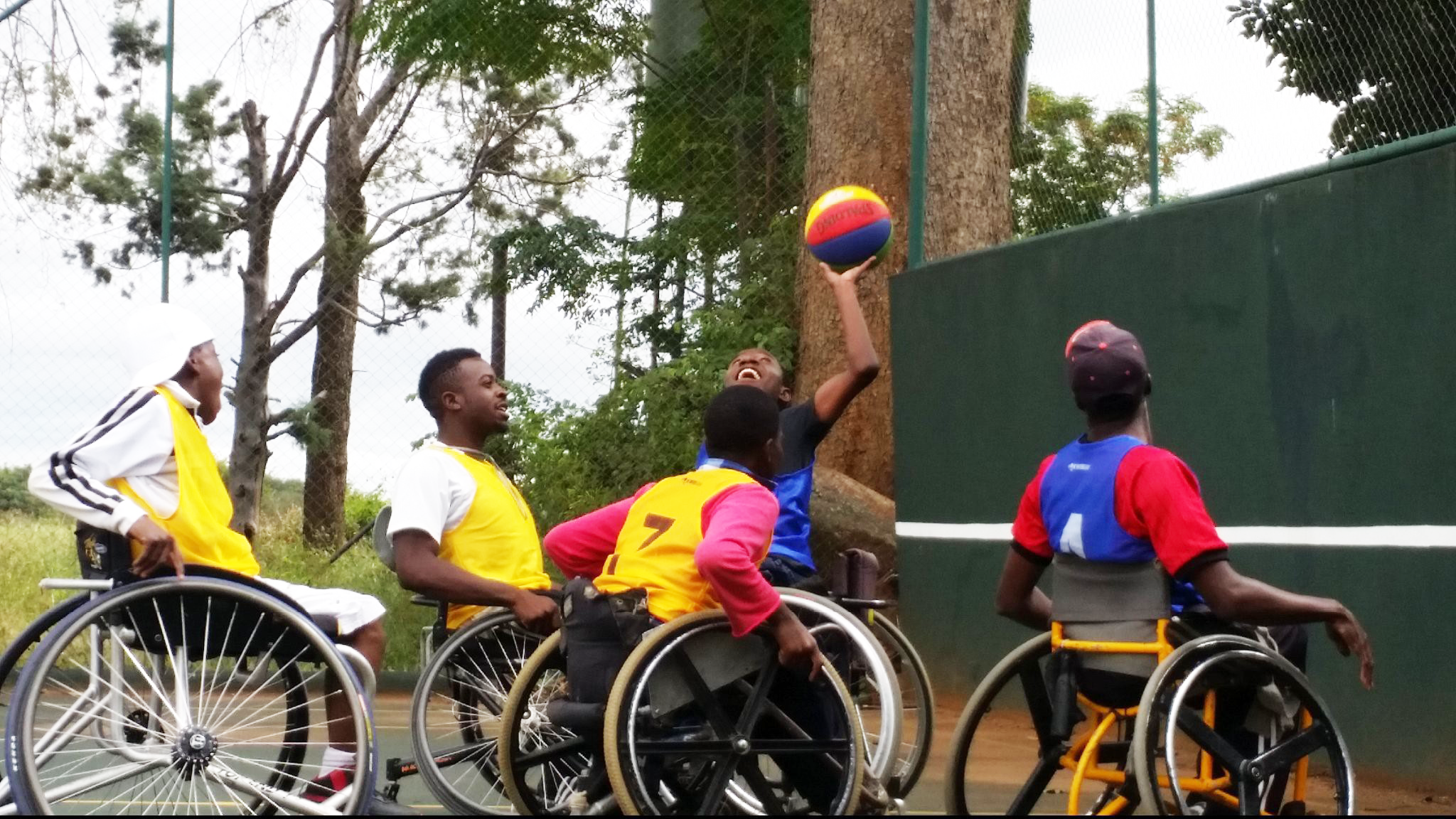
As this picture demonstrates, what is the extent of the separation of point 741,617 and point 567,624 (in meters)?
0.49

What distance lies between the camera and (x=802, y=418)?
5.78 m

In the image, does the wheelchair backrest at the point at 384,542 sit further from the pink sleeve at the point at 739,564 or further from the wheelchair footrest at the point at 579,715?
the pink sleeve at the point at 739,564

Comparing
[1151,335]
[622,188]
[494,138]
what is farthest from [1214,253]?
[494,138]

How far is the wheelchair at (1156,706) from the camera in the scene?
366cm

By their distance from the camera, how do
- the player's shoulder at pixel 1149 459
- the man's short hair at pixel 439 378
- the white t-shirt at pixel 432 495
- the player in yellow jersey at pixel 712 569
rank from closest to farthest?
the player's shoulder at pixel 1149 459 → the player in yellow jersey at pixel 712 569 → the white t-shirt at pixel 432 495 → the man's short hair at pixel 439 378

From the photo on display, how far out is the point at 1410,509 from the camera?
5566mm

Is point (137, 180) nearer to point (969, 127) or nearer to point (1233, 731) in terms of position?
point (969, 127)

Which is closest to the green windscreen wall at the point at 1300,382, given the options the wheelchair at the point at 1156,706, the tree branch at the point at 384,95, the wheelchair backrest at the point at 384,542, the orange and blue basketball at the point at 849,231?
the orange and blue basketball at the point at 849,231

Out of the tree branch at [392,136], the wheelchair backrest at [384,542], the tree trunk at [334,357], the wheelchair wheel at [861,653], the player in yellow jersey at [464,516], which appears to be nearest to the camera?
the wheelchair wheel at [861,653]

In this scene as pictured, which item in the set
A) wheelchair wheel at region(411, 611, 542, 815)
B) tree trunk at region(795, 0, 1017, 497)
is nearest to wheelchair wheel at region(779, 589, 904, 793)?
wheelchair wheel at region(411, 611, 542, 815)

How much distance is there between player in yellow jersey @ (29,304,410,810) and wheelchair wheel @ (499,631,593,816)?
0.39 m

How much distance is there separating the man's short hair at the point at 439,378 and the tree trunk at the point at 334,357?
310 cm

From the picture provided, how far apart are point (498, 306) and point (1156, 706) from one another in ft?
20.6

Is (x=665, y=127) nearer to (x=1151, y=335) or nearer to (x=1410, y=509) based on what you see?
(x=1151, y=335)
